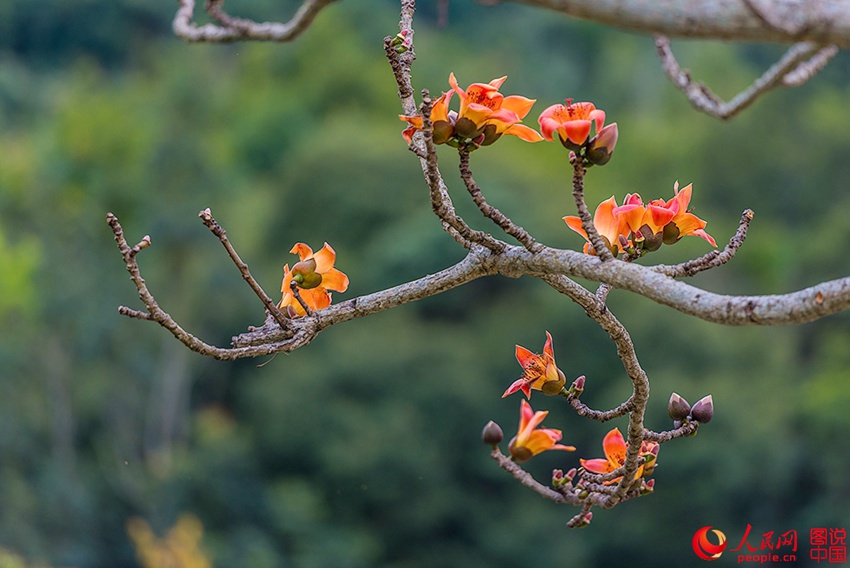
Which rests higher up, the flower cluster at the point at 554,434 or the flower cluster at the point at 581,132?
the flower cluster at the point at 581,132

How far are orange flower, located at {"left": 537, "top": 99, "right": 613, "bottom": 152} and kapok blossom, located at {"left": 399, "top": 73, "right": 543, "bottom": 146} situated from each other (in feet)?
0.06

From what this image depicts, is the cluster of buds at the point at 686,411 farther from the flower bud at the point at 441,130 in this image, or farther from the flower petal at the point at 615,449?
the flower bud at the point at 441,130

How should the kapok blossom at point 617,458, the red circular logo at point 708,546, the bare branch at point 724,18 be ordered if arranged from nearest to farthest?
1. the bare branch at point 724,18
2. the kapok blossom at point 617,458
3. the red circular logo at point 708,546

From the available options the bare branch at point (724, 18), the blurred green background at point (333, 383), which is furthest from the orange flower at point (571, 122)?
the blurred green background at point (333, 383)

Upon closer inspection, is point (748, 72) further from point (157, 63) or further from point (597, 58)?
point (157, 63)

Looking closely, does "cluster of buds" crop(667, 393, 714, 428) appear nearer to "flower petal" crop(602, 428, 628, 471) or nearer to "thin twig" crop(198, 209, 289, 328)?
"flower petal" crop(602, 428, 628, 471)

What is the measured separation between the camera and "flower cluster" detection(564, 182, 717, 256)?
1217 mm

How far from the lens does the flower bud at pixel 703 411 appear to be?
1255 mm

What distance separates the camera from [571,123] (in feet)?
3.53

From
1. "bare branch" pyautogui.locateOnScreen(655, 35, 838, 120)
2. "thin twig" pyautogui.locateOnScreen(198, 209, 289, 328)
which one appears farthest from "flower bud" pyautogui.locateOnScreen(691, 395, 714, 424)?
"bare branch" pyautogui.locateOnScreen(655, 35, 838, 120)

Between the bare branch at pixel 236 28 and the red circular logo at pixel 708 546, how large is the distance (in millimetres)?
867

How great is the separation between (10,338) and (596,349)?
7.26 meters

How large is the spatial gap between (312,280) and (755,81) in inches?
36.8

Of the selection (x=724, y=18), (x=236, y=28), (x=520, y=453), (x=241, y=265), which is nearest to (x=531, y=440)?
(x=520, y=453)
